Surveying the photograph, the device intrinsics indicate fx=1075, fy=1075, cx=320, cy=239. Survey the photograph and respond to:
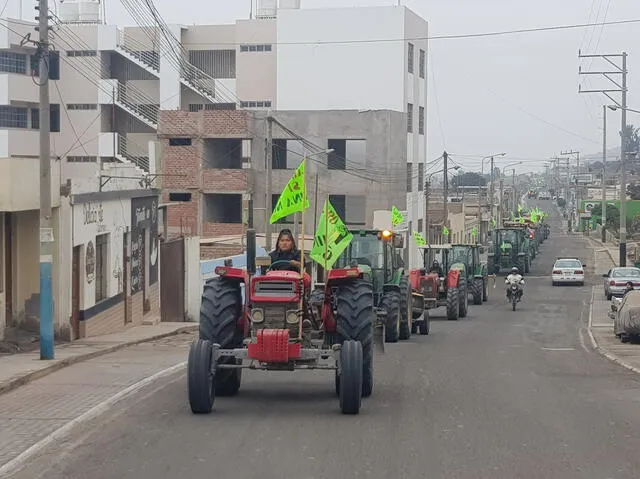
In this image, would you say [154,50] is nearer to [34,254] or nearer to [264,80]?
[264,80]

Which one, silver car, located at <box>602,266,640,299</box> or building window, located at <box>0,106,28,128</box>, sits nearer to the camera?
silver car, located at <box>602,266,640,299</box>

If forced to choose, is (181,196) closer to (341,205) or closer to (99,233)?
(341,205)

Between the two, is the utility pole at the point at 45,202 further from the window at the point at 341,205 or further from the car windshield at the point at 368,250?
the window at the point at 341,205

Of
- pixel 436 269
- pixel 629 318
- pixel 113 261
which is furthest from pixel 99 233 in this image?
pixel 436 269

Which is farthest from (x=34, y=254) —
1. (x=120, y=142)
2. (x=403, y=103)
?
(x=403, y=103)

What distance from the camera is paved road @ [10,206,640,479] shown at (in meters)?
9.63

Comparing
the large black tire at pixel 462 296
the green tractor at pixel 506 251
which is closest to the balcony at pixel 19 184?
the large black tire at pixel 462 296

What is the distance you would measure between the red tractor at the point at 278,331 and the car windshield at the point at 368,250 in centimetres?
1129

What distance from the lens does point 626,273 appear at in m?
47.2

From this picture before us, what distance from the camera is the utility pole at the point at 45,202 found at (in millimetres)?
18203

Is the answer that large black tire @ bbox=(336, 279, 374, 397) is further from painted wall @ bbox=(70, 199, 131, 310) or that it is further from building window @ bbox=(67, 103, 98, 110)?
building window @ bbox=(67, 103, 98, 110)

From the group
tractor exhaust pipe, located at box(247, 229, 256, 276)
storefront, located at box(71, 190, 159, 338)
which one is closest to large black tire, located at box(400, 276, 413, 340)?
storefront, located at box(71, 190, 159, 338)

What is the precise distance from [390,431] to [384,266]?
45.9ft

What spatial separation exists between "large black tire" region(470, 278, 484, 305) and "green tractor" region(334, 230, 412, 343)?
1914 centimetres
